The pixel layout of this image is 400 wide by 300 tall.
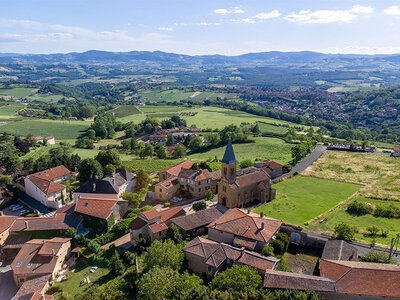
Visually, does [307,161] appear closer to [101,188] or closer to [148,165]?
[148,165]

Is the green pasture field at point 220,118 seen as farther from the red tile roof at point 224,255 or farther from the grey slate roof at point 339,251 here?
the red tile roof at point 224,255

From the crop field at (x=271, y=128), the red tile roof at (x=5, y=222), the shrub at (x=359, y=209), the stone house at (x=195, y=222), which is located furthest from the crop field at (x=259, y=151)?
the red tile roof at (x=5, y=222)

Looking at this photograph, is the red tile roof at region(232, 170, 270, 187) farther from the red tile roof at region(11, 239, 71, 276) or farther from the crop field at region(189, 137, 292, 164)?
the red tile roof at region(11, 239, 71, 276)

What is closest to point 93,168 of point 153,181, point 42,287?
point 153,181

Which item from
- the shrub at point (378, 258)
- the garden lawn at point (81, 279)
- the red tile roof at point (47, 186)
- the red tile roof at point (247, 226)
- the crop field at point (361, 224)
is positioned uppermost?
the red tile roof at point (247, 226)

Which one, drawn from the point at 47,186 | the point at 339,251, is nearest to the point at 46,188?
the point at 47,186

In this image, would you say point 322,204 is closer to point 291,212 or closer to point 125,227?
point 291,212
